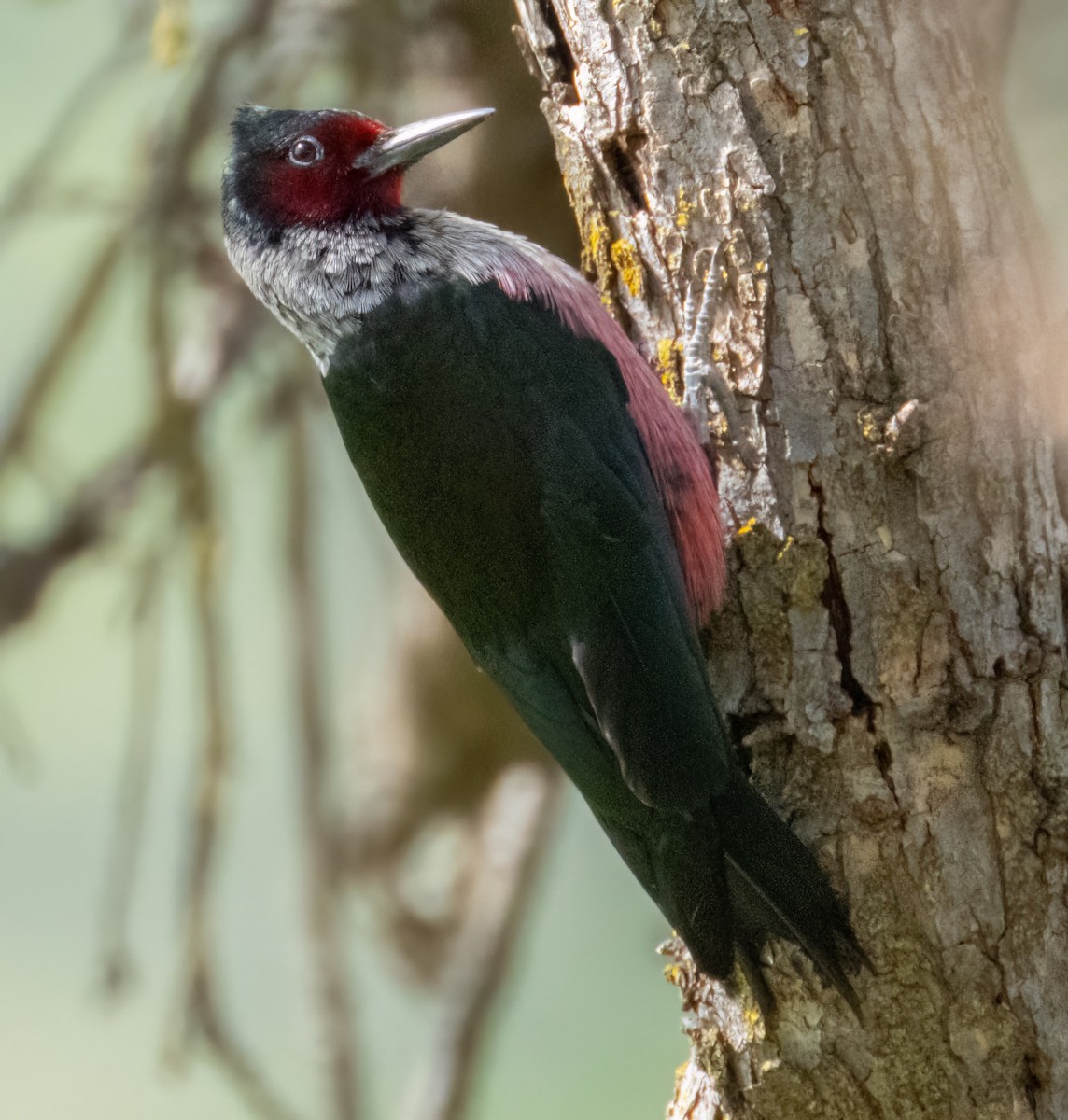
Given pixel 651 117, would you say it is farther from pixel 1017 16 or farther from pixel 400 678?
pixel 400 678

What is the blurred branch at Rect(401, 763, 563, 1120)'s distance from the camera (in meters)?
2.96

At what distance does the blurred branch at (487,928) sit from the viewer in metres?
2.96

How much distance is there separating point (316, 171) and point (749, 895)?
131cm

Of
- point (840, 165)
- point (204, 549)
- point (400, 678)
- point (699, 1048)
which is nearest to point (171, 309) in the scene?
point (204, 549)

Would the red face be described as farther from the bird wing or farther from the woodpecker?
the bird wing

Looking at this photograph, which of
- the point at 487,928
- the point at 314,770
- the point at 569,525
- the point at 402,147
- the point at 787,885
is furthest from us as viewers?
the point at 314,770

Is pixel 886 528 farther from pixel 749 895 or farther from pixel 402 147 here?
pixel 402 147

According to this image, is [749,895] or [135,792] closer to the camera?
[749,895]

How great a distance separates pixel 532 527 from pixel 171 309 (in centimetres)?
168

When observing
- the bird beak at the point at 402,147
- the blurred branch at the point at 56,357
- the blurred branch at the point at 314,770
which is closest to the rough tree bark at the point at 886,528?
the bird beak at the point at 402,147

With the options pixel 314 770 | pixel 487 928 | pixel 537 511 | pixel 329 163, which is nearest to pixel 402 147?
pixel 329 163

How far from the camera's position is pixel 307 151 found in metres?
2.14

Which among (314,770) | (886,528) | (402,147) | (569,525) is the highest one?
(402,147)

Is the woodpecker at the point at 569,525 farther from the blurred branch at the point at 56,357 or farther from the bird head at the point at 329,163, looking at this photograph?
the blurred branch at the point at 56,357
